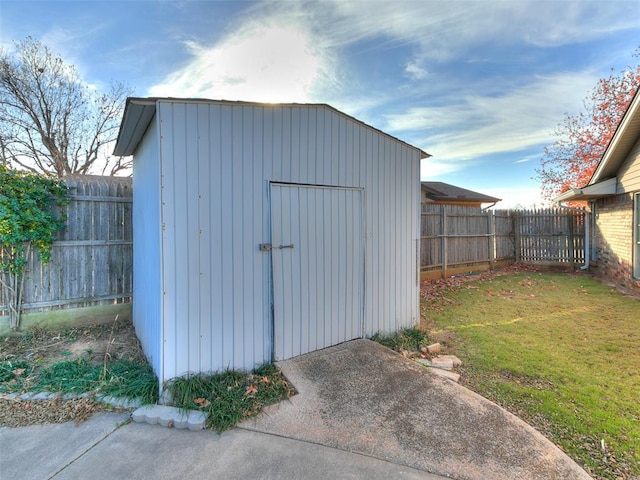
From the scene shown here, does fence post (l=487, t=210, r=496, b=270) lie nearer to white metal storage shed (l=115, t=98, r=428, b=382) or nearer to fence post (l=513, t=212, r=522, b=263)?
fence post (l=513, t=212, r=522, b=263)

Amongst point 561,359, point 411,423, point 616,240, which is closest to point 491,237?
point 616,240

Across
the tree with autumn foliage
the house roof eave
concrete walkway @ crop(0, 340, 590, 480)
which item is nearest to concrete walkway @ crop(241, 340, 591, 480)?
concrete walkway @ crop(0, 340, 590, 480)

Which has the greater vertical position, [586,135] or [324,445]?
[586,135]

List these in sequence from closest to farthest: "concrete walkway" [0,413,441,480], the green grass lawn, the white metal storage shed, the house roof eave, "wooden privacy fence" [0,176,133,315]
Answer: "concrete walkway" [0,413,441,480] → the green grass lawn → the white metal storage shed → "wooden privacy fence" [0,176,133,315] → the house roof eave

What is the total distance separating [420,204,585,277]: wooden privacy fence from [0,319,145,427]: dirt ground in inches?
277

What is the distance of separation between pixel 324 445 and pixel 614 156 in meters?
9.80

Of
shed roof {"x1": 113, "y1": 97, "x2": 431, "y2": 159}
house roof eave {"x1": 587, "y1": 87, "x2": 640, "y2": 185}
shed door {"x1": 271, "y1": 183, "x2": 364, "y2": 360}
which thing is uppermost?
house roof eave {"x1": 587, "y1": 87, "x2": 640, "y2": 185}

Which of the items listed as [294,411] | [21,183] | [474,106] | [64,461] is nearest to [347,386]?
[294,411]

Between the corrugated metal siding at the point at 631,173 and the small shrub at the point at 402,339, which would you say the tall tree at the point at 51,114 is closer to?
the small shrub at the point at 402,339

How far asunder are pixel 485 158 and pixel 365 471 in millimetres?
15132

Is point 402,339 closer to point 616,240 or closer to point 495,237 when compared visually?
point 616,240

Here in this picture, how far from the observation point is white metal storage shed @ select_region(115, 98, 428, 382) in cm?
288

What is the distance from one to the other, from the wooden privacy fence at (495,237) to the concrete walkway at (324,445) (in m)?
6.18

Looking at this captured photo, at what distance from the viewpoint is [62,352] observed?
12.8 ft
